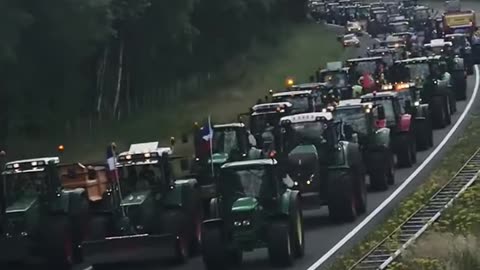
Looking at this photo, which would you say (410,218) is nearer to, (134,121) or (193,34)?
(134,121)

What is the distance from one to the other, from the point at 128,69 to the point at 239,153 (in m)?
27.4

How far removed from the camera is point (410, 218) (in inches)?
1179

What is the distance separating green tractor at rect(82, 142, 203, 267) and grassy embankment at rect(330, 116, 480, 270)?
11.3 ft

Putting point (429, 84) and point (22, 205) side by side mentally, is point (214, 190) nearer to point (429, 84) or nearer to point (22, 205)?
point (22, 205)

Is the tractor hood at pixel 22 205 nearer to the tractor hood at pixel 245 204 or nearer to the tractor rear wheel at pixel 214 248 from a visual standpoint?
the tractor rear wheel at pixel 214 248

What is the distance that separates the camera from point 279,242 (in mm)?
25094

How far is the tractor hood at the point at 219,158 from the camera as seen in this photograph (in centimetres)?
3245

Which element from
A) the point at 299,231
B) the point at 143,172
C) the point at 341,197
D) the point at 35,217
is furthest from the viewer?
the point at 341,197

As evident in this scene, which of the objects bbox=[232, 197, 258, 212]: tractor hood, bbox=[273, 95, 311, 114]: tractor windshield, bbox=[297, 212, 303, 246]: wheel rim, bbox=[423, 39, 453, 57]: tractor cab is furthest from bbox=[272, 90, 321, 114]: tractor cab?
bbox=[423, 39, 453, 57]: tractor cab

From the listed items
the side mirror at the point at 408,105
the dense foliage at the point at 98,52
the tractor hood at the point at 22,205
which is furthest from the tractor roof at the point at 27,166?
the side mirror at the point at 408,105

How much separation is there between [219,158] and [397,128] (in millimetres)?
9487

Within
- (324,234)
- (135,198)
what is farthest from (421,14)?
(135,198)

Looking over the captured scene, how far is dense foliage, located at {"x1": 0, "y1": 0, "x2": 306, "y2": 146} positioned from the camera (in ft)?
141

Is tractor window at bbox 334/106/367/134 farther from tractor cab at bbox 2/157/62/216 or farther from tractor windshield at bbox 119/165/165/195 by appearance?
tractor cab at bbox 2/157/62/216
